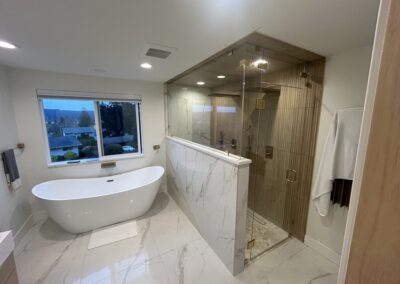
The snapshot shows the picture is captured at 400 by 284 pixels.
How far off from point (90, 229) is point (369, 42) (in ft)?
12.2

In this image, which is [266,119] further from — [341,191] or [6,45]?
[6,45]

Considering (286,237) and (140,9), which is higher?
(140,9)

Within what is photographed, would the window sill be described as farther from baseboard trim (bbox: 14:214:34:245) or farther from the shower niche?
the shower niche

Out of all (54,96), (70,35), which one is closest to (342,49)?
(70,35)

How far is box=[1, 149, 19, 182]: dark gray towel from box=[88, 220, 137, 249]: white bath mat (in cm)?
122

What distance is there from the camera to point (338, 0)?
3.19 ft

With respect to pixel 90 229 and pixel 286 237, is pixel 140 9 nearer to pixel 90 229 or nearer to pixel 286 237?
pixel 90 229

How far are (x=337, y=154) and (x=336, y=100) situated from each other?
1.82 ft

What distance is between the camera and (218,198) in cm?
190

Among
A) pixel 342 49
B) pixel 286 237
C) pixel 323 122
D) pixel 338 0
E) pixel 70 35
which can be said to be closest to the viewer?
pixel 338 0

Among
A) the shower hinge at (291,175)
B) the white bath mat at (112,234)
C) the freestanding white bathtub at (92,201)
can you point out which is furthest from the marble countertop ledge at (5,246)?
the shower hinge at (291,175)

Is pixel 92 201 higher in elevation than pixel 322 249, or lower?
higher

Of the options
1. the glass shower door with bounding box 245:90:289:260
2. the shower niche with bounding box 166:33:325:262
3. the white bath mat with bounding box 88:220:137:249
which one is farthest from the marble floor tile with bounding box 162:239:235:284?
the white bath mat with bounding box 88:220:137:249

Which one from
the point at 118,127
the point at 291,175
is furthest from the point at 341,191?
the point at 118,127
